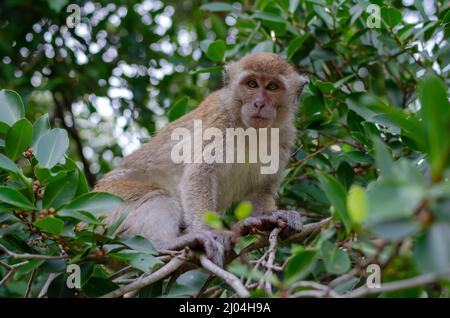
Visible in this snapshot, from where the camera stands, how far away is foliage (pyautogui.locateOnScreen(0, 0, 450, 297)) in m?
2.84

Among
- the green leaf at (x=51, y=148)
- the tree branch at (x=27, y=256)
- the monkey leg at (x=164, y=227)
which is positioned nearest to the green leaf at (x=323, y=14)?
the monkey leg at (x=164, y=227)

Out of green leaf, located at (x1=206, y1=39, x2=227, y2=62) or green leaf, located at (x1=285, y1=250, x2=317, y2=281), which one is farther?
A: green leaf, located at (x1=206, y1=39, x2=227, y2=62)

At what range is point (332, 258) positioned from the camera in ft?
12.0

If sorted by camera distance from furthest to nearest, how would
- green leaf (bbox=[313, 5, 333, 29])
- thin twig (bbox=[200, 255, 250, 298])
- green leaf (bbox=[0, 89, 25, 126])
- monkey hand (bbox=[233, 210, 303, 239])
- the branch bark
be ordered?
the branch bark
green leaf (bbox=[313, 5, 333, 29])
monkey hand (bbox=[233, 210, 303, 239])
green leaf (bbox=[0, 89, 25, 126])
thin twig (bbox=[200, 255, 250, 298])

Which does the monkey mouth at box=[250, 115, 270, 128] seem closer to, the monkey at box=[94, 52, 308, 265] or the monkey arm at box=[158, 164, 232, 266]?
the monkey at box=[94, 52, 308, 265]

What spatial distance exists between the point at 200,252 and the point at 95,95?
5.66 metres

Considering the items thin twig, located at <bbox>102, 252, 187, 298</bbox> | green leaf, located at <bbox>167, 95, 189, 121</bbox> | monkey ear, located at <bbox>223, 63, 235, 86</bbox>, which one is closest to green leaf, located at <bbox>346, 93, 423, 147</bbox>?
monkey ear, located at <bbox>223, 63, 235, 86</bbox>

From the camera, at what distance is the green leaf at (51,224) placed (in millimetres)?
4348

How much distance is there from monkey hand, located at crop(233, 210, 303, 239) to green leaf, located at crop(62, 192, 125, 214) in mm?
1691

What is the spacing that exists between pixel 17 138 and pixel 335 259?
2.78m

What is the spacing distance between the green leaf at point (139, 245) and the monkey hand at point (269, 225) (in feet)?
4.37

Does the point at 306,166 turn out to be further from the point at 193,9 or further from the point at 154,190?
the point at 193,9
